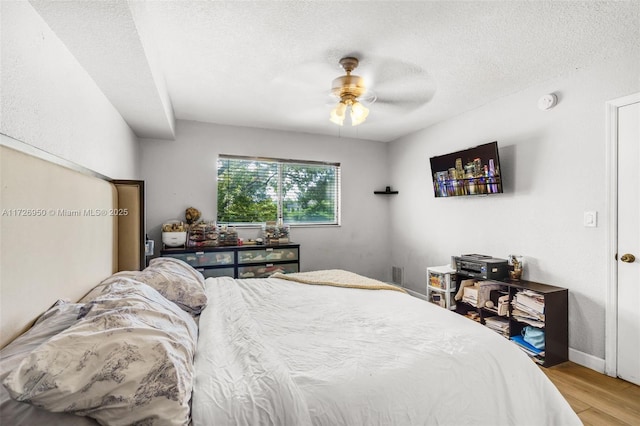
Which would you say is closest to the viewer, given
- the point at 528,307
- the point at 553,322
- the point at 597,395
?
the point at 597,395

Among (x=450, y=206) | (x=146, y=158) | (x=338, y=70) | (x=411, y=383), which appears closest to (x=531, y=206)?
(x=450, y=206)

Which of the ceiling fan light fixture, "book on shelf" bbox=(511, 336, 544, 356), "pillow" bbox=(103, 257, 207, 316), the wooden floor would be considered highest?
the ceiling fan light fixture

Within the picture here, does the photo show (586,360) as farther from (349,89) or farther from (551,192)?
(349,89)

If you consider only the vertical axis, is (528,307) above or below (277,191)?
below

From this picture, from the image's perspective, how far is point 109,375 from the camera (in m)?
0.86

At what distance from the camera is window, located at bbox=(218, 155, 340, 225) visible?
416cm

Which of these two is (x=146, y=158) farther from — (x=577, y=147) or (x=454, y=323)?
(x=577, y=147)

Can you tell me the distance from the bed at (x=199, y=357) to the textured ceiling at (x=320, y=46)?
0.76 m

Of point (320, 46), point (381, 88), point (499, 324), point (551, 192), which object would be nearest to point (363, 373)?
point (320, 46)

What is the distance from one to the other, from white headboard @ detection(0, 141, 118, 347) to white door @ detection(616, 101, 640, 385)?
3.56 m

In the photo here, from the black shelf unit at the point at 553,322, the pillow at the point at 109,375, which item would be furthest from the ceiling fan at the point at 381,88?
the pillow at the point at 109,375

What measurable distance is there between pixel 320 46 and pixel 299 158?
2.34 meters

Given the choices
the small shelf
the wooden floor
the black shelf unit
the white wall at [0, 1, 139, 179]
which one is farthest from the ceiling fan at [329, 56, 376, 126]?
the wooden floor

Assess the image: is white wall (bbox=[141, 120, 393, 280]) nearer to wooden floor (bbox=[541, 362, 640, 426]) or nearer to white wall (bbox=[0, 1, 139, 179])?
white wall (bbox=[0, 1, 139, 179])
